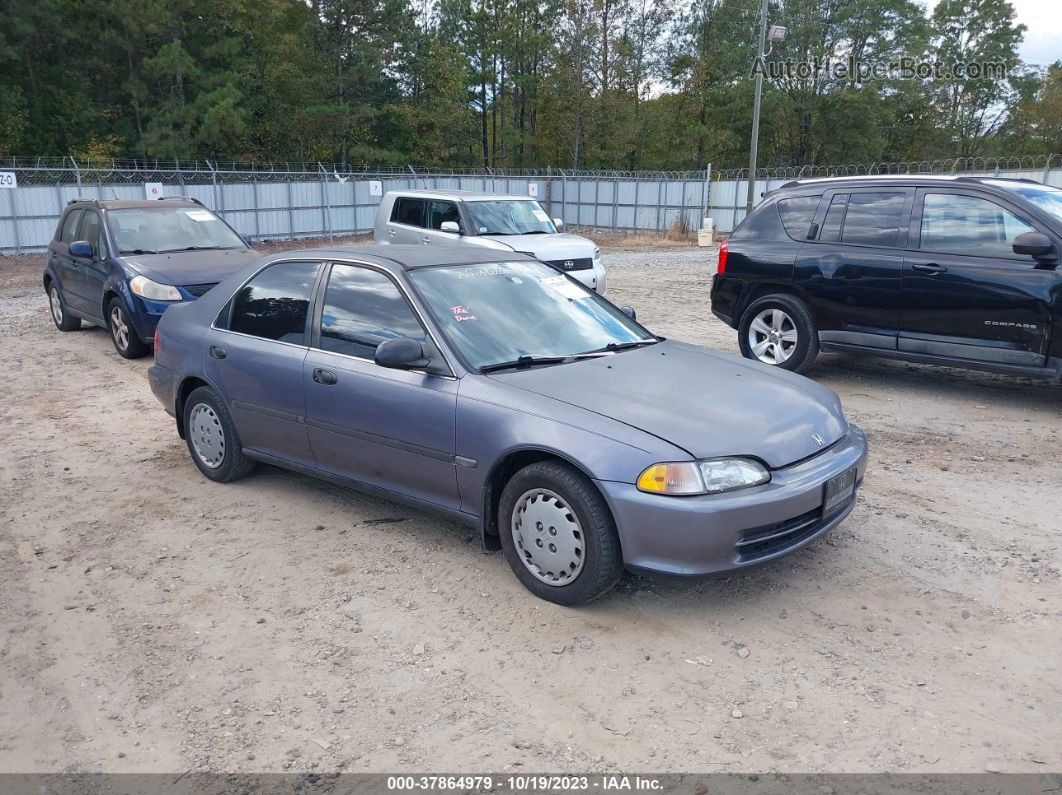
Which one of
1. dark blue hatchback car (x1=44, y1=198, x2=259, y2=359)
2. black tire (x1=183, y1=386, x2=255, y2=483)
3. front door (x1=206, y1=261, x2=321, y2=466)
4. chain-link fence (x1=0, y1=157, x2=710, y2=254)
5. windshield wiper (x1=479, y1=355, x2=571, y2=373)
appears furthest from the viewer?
chain-link fence (x1=0, y1=157, x2=710, y2=254)

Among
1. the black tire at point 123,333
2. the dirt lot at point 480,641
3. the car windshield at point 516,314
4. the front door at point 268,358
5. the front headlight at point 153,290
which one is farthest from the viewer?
the black tire at point 123,333

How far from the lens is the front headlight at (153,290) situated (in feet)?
30.6

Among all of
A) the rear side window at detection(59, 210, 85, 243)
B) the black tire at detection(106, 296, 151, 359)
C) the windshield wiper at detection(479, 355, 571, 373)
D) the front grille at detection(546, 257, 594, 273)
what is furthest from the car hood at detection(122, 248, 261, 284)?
the windshield wiper at detection(479, 355, 571, 373)

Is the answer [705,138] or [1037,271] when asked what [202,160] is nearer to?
[705,138]

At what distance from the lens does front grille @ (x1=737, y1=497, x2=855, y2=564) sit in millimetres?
3840

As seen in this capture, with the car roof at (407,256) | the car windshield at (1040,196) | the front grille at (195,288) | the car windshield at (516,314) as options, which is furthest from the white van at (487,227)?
the car windshield at (516,314)

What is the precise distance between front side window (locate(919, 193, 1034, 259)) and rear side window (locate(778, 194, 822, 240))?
1066 millimetres

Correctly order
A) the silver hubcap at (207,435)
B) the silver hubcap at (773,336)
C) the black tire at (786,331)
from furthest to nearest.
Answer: the silver hubcap at (773,336), the black tire at (786,331), the silver hubcap at (207,435)

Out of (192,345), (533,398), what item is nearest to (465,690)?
(533,398)

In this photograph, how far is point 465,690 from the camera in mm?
3529

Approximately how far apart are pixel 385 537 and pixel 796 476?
2.29m

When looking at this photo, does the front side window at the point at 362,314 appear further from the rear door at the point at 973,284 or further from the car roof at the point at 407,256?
the rear door at the point at 973,284

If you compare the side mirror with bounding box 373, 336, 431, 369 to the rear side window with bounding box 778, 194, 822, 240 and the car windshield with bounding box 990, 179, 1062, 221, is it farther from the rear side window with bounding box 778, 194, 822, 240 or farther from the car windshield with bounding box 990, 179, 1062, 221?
the car windshield with bounding box 990, 179, 1062, 221

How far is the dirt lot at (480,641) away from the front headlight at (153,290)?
11.5 ft
